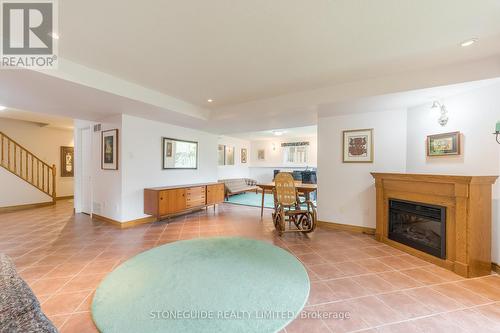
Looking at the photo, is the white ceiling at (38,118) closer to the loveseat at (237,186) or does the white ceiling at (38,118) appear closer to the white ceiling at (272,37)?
the white ceiling at (272,37)

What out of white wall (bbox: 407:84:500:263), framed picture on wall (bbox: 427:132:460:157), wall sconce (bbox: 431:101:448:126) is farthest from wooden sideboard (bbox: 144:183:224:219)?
wall sconce (bbox: 431:101:448:126)

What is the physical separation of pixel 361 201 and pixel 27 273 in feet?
15.7

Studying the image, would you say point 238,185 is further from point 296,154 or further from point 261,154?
point 296,154

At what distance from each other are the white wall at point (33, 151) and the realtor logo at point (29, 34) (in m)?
5.21

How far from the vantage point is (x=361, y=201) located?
150 inches

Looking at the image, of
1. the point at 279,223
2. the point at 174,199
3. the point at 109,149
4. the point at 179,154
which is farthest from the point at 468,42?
the point at 109,149

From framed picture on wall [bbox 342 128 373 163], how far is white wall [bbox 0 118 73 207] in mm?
8167

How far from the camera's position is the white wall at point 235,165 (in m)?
8.55

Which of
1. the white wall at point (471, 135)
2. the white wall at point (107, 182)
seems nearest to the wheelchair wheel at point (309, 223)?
the white wall at point (471, 135)

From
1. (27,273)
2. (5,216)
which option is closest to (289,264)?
(27,273)

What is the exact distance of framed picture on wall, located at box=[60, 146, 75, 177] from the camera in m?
7.11

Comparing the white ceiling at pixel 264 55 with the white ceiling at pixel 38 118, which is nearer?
the white ceiling at pixel 264 55

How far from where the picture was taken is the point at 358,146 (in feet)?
12.7

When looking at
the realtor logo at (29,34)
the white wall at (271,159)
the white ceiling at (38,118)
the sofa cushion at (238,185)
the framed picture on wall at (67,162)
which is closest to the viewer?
the realtor logo at (29,34)
